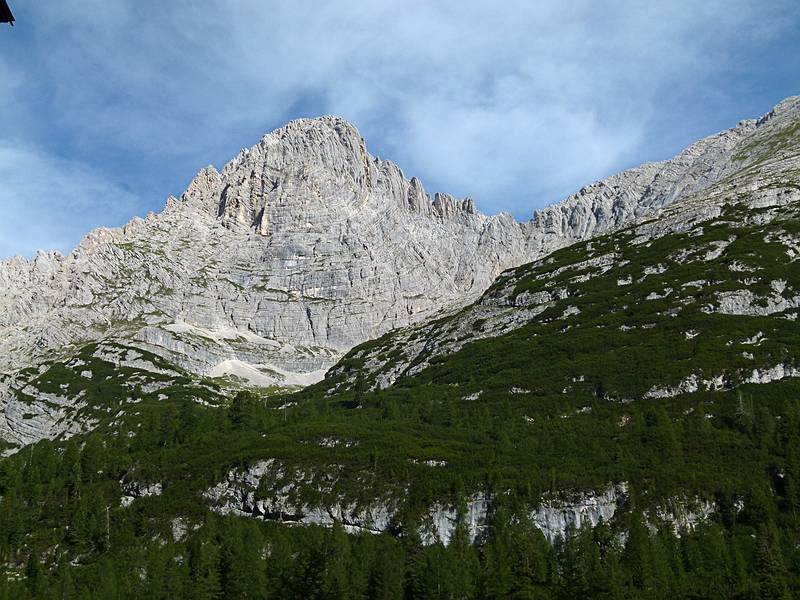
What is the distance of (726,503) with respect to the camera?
399ft

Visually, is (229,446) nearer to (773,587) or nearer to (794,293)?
(773,587)

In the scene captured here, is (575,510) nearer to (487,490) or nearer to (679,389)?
(487,490)

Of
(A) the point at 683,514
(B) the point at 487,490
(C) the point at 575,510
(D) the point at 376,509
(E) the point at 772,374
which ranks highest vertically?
(E) the point at 772,374

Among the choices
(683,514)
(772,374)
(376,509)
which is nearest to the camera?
(683,514)

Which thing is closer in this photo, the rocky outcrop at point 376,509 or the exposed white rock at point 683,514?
the exposed white rock at point 683,514

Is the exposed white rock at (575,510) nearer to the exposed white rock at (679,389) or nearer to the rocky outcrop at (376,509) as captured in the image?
the rocky outcrop at (376,509)

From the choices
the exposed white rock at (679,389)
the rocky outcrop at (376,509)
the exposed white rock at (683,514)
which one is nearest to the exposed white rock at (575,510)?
the rocky outcrop at (376,509)

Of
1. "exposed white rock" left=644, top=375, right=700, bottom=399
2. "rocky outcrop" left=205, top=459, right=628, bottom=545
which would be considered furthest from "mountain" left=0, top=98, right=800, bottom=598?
"exposed white rock" left=644, top=375, right=700, bottom=399

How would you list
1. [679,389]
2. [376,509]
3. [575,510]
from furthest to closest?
1. [679,389]
2. [376,509]
3. [575,510]

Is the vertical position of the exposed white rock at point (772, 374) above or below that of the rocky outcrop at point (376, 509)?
above

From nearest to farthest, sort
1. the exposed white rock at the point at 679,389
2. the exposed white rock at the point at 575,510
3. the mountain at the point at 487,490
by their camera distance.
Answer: the mountain at the point at 487,490 < the exposed white rock at the point at 575,510 < the exposed white rock at the point at 679,389

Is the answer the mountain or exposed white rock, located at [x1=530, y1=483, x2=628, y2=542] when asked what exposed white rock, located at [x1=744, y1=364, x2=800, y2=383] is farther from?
exposed white rock, located at [x1=530, y1=483, x2=628, y2=542]

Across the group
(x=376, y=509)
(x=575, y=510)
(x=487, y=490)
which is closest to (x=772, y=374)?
(x=575, y=510)

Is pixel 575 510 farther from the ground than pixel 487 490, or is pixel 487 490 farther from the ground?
pixel 487 490
